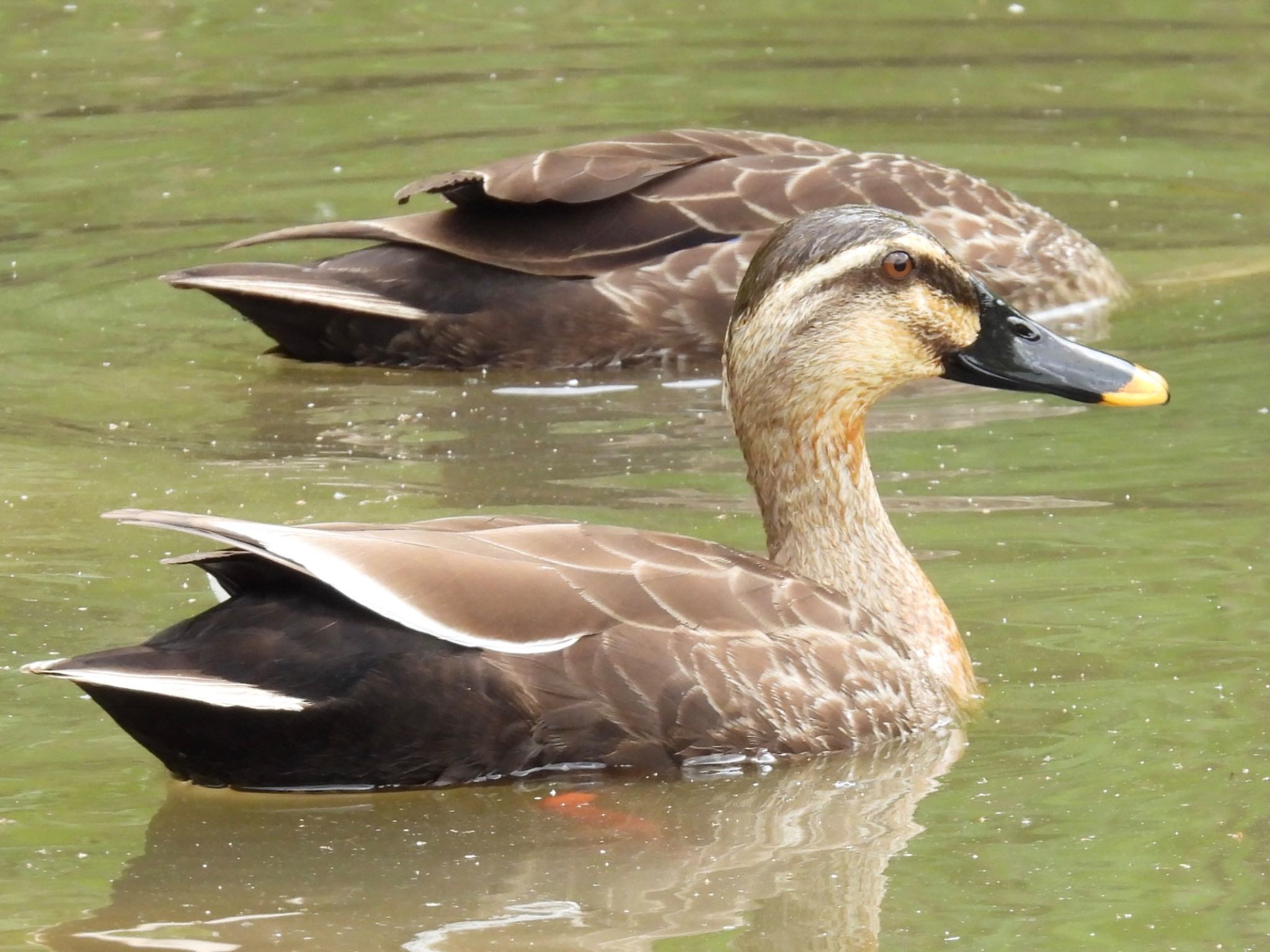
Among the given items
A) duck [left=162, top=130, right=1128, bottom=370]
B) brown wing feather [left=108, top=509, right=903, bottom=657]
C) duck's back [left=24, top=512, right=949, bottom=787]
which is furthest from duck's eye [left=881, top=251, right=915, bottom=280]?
duck [left=162, top=130, right=1128, bottom=370]

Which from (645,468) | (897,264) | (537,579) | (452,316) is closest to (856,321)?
(897,264)

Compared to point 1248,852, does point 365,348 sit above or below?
above

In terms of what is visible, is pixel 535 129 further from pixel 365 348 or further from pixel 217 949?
pixel 217 949

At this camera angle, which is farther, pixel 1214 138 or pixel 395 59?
pixel 395 59

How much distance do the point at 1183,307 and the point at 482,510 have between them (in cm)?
408

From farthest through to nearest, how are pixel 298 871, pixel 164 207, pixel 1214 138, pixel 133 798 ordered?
pixel 1214 138 < pixel 164 207 < pixel 133 798 < pixel 298 871

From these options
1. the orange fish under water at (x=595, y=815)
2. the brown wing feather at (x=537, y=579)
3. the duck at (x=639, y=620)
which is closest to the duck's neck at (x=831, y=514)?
the duck at (x=639, y=620)

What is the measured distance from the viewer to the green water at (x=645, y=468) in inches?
210

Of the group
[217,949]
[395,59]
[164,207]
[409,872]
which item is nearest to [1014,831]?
[409,872]

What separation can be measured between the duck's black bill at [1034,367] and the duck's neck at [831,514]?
16.0 inches

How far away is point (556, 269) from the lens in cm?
977

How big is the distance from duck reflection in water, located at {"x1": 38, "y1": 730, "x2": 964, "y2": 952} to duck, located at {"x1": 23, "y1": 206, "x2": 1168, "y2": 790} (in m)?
0.11

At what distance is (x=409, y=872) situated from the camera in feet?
17.8

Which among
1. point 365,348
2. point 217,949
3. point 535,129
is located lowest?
point 217,949
